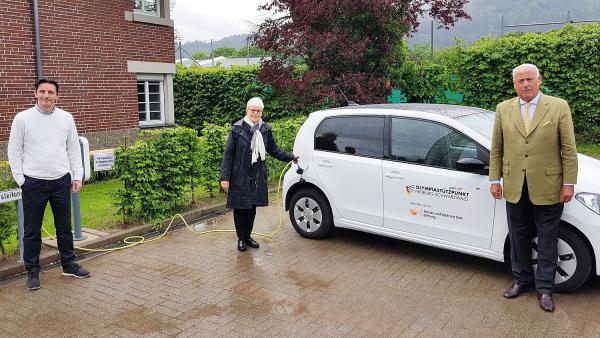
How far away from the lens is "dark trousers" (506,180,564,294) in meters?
4.65

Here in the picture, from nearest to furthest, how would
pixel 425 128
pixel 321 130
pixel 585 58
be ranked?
1. pixel 425 128
2. pixel 321 130
3. pixel 585 58

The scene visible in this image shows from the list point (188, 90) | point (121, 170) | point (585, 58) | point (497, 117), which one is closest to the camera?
point (497, 117)

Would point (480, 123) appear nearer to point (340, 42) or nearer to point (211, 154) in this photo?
point (211, 154)

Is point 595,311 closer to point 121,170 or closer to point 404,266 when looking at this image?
point 404,266

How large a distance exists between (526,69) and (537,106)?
33cm

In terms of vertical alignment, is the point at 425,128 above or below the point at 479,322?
above

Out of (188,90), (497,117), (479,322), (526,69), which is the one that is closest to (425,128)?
(497,117)

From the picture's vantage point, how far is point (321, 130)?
6.67 m

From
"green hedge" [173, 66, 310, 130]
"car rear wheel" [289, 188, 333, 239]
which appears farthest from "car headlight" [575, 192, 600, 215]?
"green hedge" [173, 66, 310, 130]

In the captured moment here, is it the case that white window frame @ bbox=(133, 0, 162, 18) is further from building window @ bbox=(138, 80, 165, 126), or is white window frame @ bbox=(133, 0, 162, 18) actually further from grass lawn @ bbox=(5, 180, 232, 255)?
grass lawn @ bbox=(5, 180, 232, 255)

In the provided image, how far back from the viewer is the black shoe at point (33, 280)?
207 inches

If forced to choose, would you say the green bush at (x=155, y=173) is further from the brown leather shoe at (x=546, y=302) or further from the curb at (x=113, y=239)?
the brown leather shoe at (x=546, y=302)

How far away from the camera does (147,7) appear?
45.2 ft

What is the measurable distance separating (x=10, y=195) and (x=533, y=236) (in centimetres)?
510
